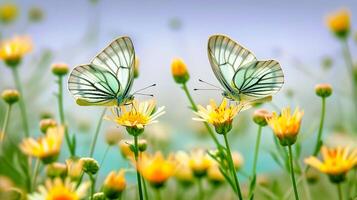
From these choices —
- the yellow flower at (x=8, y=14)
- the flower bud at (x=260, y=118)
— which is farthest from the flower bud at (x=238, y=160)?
the yellow flower at (x=8, y=14)

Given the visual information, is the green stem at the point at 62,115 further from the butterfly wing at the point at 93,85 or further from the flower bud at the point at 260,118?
the flower bud at the point at 260,118

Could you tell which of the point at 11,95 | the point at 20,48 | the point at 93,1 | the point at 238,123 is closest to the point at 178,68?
the point at 11,95

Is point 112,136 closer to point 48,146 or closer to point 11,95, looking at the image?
point 11,95

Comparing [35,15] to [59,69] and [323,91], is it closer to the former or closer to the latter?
[59,69]

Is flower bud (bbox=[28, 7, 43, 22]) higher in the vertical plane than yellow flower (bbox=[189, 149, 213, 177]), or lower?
higher

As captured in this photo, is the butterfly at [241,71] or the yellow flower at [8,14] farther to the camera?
the yellow flower at [8,14]

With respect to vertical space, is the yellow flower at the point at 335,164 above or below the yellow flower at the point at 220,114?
below

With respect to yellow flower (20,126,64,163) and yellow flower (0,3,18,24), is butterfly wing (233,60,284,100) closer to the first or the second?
yellow flower (20,126,64,163)

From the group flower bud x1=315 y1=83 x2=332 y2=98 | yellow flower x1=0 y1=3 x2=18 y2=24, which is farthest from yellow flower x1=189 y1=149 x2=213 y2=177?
yellow flower x1=0 y1=3 x2=18 y2=24
